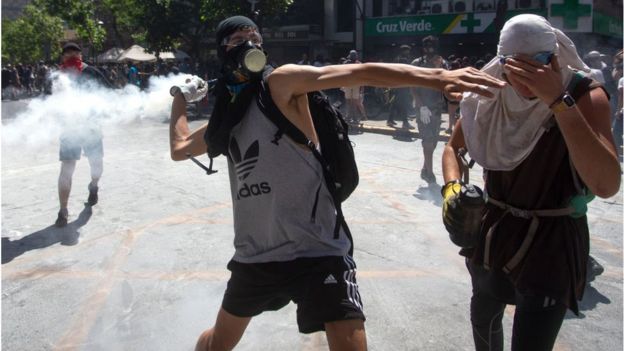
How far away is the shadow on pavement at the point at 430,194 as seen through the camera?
6346 millimetres

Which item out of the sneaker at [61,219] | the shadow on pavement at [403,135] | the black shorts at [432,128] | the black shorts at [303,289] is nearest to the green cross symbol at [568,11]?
the shadow on pavement at [403,135]

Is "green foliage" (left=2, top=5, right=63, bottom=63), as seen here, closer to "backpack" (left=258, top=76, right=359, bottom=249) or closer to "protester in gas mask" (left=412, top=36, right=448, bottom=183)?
"protester in gas mask" (left=412, top=36, right=448, bottom=183)

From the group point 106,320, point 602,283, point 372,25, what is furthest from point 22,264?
point 372,25

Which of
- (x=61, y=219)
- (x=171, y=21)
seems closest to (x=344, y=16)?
(x=171, y=21)

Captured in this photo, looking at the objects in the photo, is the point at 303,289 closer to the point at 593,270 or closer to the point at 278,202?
the point at 278,202

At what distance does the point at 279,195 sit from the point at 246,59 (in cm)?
57

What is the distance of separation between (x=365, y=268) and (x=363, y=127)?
8.75 m

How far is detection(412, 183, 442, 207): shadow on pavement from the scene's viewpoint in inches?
250

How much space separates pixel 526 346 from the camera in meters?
2.11

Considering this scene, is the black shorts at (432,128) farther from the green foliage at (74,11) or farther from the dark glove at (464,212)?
the green foliage at (74,11)

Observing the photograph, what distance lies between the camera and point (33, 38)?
159ft

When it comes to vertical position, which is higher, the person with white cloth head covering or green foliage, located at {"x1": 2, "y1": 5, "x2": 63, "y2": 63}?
green foliage, located at {"x1": 2, "y1": 5, "x2": 63, "y2": 63}

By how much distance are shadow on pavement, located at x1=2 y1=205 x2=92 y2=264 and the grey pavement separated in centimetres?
2

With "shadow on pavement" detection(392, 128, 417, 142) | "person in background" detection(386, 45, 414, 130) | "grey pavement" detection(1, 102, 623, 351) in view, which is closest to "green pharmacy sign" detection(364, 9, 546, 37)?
"person in background" detection(386, 45, 414, 130)
